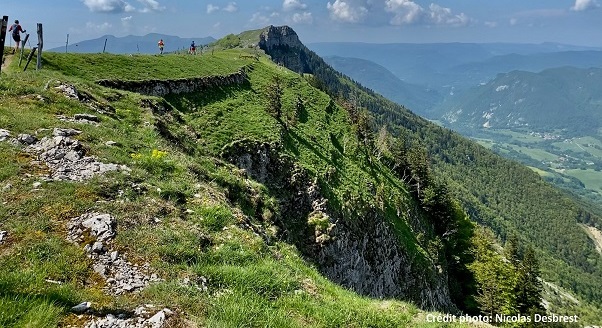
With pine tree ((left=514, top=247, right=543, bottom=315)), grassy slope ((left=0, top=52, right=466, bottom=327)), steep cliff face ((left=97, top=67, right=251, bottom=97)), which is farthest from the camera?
pine tree ((left=514, top=247, right=543, bottom=315))

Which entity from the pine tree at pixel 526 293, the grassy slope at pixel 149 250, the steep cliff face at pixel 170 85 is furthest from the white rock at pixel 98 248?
the pine tree at pixel 526 293

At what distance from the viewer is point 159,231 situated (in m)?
10.1

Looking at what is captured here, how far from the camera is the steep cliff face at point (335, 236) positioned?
35062mm

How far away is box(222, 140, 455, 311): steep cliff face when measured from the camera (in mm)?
35062

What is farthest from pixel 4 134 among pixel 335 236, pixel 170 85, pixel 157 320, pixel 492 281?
pixel 492 281

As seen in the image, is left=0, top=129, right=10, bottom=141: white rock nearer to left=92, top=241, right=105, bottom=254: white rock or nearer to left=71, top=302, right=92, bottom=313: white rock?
left=92, top=241, right=105, bottom=254: white rock

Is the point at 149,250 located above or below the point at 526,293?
above

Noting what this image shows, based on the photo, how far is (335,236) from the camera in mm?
36406

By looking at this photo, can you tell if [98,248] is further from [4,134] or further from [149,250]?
[4,134]

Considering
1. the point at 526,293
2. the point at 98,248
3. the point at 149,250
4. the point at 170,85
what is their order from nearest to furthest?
1. the point at 98,248
2. the point at 149,250
3. the point at 526,293
4. the point at 170,85

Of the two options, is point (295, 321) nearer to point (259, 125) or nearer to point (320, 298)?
point (320, 298)

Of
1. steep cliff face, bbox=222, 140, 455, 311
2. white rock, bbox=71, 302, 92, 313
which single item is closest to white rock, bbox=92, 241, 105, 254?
white rock, bbox=71, 302, 92, 313

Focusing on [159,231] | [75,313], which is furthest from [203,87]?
[75,313]

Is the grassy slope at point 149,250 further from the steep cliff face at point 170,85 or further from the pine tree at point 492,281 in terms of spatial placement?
the pine tree at point 492,281
